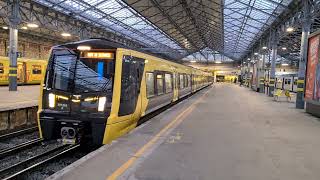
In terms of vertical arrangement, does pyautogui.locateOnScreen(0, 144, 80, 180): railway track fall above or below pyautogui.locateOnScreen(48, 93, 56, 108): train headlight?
below

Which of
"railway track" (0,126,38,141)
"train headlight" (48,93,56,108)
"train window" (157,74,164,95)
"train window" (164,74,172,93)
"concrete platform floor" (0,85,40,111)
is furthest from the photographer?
"train window" (164,74,172,93)

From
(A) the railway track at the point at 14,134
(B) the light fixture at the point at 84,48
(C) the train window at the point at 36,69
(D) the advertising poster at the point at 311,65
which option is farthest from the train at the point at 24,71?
(D) the advertising poster at the point at 311,65

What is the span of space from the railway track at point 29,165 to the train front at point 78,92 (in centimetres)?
63

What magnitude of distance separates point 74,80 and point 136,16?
2445 centimetres

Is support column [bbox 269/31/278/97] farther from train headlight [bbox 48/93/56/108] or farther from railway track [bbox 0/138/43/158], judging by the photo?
train headlight [bbox 48/93/56/108]

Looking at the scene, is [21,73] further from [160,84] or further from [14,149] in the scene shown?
[14,149]

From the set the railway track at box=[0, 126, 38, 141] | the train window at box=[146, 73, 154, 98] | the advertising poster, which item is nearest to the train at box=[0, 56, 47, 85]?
the railway track at box=[0, 126, 38, 141]

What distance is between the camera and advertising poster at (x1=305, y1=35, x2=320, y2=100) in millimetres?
13798

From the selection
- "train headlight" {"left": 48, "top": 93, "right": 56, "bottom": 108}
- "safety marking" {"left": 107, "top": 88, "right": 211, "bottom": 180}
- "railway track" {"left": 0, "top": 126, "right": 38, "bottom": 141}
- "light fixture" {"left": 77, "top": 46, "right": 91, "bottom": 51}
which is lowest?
"railway track" {"left": 0, "top": 126, "right": 38, "bottom": 141}

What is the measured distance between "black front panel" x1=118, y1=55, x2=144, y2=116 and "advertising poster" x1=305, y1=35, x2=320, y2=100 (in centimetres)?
784

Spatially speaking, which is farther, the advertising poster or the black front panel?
the advertising poster

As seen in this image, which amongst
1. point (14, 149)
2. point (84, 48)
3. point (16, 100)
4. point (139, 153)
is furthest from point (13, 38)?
point (139, 153)

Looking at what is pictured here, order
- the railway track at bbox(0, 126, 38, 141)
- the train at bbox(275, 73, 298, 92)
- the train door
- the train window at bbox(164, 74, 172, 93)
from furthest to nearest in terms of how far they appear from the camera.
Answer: the train at bbox(275, 73, 298, 92) < the train door < the train window at bbox(164, 74, 172, 93) < the railway track at bbox(0, 126, 38, 141)

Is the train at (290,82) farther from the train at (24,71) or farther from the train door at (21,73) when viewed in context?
the train door at (21,73)
